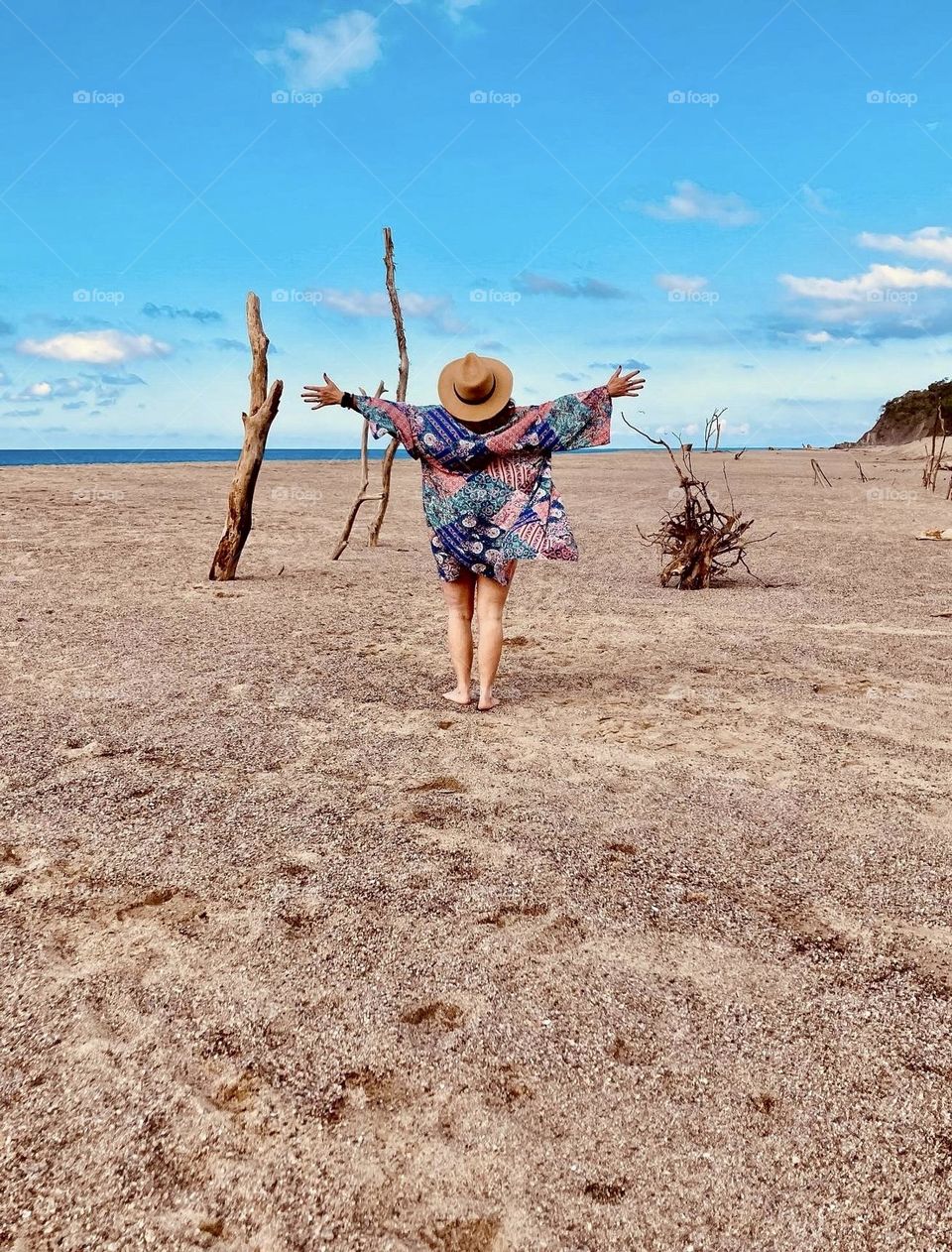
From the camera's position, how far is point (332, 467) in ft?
101

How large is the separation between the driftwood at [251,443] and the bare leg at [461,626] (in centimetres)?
433

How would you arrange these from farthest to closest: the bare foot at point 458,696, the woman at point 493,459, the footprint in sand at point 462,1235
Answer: the bare foot at point 458,696
the woman at point 493,459
the footprint in sand at point 462,1235

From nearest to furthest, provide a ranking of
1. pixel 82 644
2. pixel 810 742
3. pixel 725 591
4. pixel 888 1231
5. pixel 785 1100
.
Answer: pixel 888 1231
pixel 785 1100
pixel 810 742
pixel 82 644
pixel 725 591

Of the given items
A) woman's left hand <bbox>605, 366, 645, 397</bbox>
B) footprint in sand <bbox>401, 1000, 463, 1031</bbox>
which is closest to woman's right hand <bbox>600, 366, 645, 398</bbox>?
woman's left hand <bbox>605, 366, 645, 397</bbox>

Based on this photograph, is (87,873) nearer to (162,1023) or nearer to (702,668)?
(162,1023)

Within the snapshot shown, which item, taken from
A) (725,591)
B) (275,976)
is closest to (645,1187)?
(275,976)

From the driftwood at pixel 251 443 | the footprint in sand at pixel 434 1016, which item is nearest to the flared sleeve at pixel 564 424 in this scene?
the footprint in sand at pixel 434 1016

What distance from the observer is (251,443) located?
842 cm

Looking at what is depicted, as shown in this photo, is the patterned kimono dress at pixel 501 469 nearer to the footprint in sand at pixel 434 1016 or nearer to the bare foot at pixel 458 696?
the bare foot at pixel 458 696

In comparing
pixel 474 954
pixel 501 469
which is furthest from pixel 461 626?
pixel 474 954

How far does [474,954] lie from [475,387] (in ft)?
9.19

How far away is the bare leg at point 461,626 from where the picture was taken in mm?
4676

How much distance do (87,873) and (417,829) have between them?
1132mm

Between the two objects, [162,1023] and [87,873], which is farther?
[87,873]
